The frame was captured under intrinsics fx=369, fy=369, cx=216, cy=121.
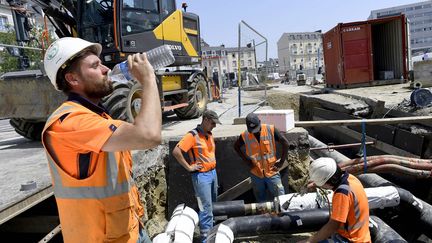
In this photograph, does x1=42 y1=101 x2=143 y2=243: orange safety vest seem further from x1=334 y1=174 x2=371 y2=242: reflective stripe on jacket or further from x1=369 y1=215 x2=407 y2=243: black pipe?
x1=369 y1=215 x2=407 y2=243: black pipe

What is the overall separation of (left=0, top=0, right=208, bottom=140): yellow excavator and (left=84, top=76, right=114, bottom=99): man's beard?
470 cm

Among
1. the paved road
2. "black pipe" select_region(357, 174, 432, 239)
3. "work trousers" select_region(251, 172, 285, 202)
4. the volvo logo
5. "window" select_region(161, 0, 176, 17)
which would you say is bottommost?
"black pipe" select_region(357, 174, 432, 239)

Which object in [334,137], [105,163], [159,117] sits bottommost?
→ [334,137]

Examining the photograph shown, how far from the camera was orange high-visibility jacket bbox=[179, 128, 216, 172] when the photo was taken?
5969 mm

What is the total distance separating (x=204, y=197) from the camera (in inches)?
234

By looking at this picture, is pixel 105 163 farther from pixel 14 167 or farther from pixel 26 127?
pixel 26 127

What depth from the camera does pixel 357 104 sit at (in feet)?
35.4

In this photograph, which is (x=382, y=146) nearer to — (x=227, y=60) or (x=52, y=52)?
(x=52, y=52)

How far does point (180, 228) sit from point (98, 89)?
2856 millimetres

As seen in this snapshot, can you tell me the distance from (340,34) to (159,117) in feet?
45.4

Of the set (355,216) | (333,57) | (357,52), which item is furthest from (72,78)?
(333,57)

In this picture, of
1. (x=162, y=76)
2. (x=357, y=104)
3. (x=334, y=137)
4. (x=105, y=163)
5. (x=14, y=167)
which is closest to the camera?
(x=105, y=163)

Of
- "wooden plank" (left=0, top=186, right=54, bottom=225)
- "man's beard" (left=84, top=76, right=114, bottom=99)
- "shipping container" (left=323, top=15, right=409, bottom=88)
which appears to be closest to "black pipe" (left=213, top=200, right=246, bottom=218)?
"wooden plank" (left=0, top=186, right=54, bottom=225)

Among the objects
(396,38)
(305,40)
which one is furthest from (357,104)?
(305,40)
